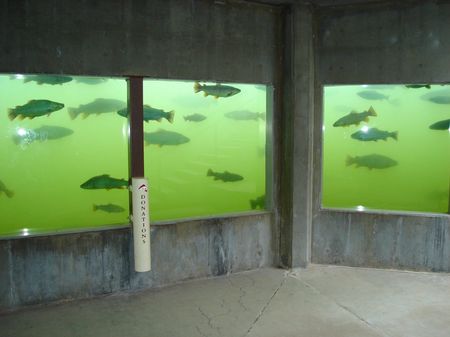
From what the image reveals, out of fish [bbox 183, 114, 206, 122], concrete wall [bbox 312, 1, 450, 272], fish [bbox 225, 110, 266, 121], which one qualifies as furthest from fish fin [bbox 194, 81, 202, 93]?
concrete wall [bbox 312, 1, 450, 272]

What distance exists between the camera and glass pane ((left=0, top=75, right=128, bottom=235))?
4320 millimetres

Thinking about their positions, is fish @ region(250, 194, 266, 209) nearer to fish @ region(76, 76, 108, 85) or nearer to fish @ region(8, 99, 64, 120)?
fish @ region(76, 76, 108, 85)

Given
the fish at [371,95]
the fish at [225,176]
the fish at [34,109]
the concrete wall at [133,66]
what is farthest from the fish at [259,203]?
the fish at [34,109]

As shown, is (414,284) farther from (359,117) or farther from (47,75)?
(47,75)

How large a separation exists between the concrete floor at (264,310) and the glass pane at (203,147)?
1.07 m

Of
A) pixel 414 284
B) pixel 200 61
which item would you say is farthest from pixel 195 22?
pixel 414 284

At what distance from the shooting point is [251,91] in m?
5.47

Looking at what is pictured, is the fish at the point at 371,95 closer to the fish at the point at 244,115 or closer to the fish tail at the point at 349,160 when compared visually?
the fish tail at the point at 349,160

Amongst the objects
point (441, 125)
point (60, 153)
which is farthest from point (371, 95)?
point (60, 153)

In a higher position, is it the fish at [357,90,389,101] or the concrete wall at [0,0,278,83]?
the concrete wall at [0,0,278,83]

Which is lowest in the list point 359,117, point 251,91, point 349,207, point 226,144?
point 349,207

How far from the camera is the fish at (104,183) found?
15.6 feet

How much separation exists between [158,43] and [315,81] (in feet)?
7.20

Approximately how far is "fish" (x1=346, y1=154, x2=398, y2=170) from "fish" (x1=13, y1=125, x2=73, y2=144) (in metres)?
3.85
